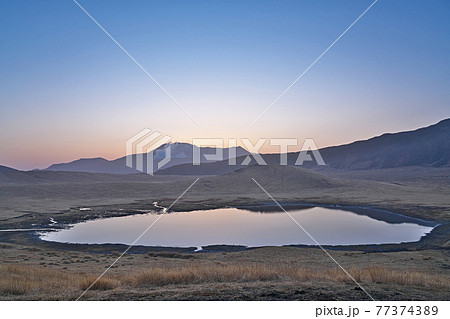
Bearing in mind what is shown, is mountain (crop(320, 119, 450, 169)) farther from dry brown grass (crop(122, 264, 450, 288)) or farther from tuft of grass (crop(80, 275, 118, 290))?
tuft of grass (crop(80, 275, 118, 290))

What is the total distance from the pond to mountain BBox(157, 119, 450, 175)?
11788 centimetres

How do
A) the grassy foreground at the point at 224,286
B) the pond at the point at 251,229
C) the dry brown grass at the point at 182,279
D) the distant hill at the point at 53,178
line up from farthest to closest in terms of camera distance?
the distant hill at the point at 53,178 < the pond at the point at 251,229 < the dry brown grass at the point at 182,279 < the grassy foreground at the point at 224,286

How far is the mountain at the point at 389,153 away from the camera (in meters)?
150

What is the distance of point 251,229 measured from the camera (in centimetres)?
3056

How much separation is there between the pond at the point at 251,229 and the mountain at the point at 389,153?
118m

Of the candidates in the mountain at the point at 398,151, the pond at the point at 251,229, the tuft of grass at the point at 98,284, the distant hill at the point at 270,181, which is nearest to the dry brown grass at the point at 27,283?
the tuft of grass at the point at 98,284

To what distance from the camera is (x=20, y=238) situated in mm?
26297

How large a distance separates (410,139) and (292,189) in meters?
130

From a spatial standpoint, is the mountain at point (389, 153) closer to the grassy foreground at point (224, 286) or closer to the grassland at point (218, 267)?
the grassland at point (218, 267)

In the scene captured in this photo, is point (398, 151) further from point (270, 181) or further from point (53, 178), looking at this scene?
point (53, 178)

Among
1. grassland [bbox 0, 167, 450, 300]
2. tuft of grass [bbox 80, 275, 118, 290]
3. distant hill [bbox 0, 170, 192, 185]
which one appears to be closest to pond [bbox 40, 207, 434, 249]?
grassland [bbox 0, 167, 450, 300]

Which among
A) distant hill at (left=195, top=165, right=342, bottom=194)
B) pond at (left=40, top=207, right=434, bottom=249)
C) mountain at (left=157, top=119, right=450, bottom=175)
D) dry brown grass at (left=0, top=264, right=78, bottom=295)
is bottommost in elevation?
pond at (left=40, top=207, right=434, bottom=249)

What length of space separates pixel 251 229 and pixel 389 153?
151 metres

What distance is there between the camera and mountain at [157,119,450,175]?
150 metres
